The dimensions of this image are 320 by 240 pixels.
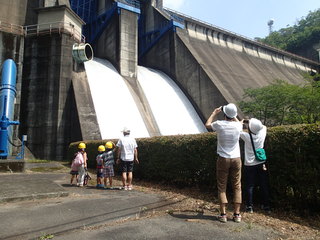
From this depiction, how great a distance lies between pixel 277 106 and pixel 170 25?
13.3m

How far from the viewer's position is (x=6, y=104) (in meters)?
10.3

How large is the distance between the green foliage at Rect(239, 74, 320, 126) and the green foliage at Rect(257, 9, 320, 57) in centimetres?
3732

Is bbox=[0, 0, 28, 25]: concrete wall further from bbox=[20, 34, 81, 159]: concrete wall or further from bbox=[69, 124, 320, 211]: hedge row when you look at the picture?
bbox=[69, 124, 320, 211]: hedge row

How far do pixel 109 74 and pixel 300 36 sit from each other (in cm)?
4618

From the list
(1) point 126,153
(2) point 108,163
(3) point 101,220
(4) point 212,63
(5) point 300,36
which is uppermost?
(5) point 300,36

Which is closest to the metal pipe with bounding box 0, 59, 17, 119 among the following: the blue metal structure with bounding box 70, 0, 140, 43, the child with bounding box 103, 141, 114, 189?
the child with bounding box 103, 141, 114, 189

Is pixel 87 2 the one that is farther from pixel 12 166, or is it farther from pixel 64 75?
pixel 12 166

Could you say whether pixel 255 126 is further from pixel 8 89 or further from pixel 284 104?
pixel 284 104

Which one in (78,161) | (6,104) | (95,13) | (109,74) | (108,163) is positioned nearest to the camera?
(108,163)

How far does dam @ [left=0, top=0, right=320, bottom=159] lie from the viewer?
1571cm

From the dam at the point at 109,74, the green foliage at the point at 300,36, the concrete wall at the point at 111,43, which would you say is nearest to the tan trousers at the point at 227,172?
the dam at the point at 109,74

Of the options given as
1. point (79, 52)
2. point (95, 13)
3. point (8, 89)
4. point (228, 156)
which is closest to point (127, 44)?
point (79, 52)

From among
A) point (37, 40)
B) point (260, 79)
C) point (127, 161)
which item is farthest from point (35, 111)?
point (260, 79)

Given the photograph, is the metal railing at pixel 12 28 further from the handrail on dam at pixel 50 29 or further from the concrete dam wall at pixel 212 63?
the concrete dam wall at pixel 212 63
